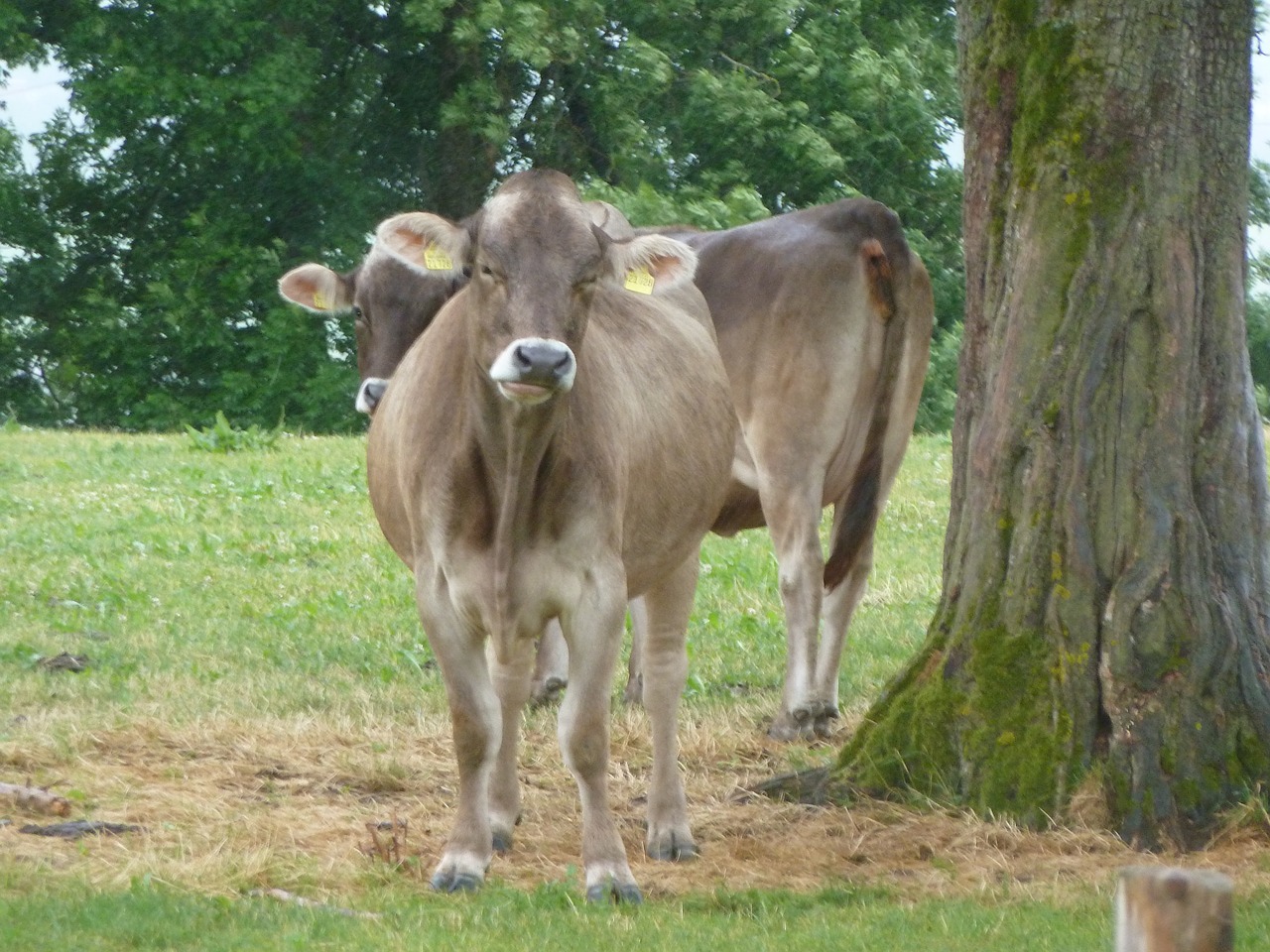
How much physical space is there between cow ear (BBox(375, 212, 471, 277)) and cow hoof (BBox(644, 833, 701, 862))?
81.1 inches

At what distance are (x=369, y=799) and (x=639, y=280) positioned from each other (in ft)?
7.25

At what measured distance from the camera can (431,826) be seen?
608 centimetres

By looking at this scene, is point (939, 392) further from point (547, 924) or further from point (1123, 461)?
point (547, 924)

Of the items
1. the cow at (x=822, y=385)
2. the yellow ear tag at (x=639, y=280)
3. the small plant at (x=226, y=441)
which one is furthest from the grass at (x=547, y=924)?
the small plant at (x=226, y=441)

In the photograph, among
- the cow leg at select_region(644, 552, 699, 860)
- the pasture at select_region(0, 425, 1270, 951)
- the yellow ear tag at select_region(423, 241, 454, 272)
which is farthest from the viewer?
the cow leg at select_region(644, 552, 699, 860)

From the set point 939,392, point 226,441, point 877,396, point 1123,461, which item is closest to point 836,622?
point 877,396

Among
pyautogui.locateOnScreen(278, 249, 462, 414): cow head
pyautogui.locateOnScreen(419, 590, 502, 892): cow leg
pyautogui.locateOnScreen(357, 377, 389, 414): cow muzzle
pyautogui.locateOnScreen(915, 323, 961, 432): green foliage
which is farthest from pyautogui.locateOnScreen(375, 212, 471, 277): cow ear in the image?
pyautogui.locateOnScreen(915, 323, 961, 432): green foliage

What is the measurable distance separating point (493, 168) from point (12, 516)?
15.6m

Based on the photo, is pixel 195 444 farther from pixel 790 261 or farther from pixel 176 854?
pixel 176 854

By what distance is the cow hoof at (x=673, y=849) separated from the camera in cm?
595

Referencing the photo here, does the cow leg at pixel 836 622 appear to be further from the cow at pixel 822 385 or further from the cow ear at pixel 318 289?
the cow ear at pixel 318 289

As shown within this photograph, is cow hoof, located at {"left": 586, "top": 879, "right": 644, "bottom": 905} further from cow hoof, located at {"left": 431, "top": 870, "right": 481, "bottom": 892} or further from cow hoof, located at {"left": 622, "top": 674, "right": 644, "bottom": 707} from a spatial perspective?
cow hoof, located at {"left": 622, "top": 674, "right": 644, "bottom": 707}

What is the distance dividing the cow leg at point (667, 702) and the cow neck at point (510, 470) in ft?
3.46

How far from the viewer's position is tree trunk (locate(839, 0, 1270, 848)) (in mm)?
5691
